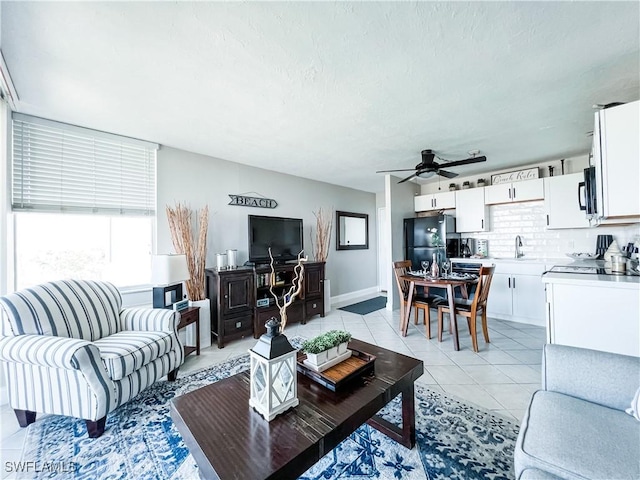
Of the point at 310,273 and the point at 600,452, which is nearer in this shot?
the point at 600,452

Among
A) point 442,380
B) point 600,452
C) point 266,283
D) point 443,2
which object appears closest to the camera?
point 600,452

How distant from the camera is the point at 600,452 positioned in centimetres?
91

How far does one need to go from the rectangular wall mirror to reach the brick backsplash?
2.10 meters

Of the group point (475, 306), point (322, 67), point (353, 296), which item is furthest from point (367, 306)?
point (322, 67)

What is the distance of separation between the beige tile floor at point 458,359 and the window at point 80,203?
49.3 inches

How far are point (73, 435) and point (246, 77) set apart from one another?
2.68 m

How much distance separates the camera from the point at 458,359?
2746mm

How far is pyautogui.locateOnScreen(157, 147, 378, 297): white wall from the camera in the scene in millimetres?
3326

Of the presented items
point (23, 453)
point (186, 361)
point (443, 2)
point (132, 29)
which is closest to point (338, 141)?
point (443, 2)

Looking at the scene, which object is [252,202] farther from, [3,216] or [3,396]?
[3,396]

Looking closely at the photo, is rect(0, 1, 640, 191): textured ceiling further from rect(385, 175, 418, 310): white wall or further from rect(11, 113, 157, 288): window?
rect(385, 175, 418, 310): white wall

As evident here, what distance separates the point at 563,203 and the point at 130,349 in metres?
5.35

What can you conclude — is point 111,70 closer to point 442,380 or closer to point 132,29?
point 132,29

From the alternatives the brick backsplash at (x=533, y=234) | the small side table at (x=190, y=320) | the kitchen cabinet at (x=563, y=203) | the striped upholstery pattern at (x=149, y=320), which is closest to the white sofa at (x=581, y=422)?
the striped upholstery pattern at (x=149, y=320)
